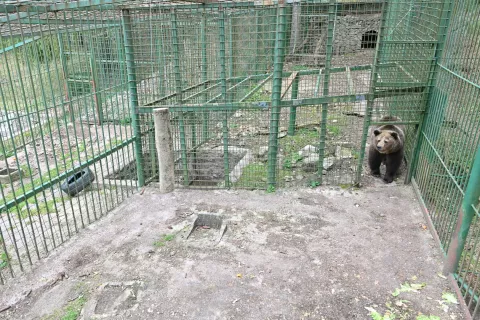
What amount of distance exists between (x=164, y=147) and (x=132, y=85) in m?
1.09

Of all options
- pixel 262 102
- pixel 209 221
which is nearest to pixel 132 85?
pixel 262 102

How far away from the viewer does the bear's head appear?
564 centimetres

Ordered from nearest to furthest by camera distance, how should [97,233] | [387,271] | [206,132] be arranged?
[387,271] < [97,233] < [206,132]

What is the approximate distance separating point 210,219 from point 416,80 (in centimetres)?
380

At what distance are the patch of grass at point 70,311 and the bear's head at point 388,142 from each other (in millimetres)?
4571

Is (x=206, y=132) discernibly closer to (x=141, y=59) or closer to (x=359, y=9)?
(x=141, y=59)

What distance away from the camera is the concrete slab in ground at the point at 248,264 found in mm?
3461

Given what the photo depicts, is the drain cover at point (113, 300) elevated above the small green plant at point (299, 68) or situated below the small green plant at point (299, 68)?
below

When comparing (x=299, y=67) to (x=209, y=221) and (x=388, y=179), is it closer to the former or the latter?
(x=388, y=179)

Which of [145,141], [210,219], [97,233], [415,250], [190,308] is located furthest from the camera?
[145,141]

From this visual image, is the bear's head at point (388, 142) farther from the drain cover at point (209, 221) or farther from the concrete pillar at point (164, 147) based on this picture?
the concrete pillar at point (164, 147)

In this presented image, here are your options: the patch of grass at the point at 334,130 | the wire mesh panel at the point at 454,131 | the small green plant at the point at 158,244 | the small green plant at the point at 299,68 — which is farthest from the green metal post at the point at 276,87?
the patch of grass at the point at 334,130

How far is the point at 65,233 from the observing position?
15.5ft

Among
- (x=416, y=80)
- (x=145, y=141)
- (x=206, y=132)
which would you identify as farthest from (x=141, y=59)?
(x=416, y=80)
